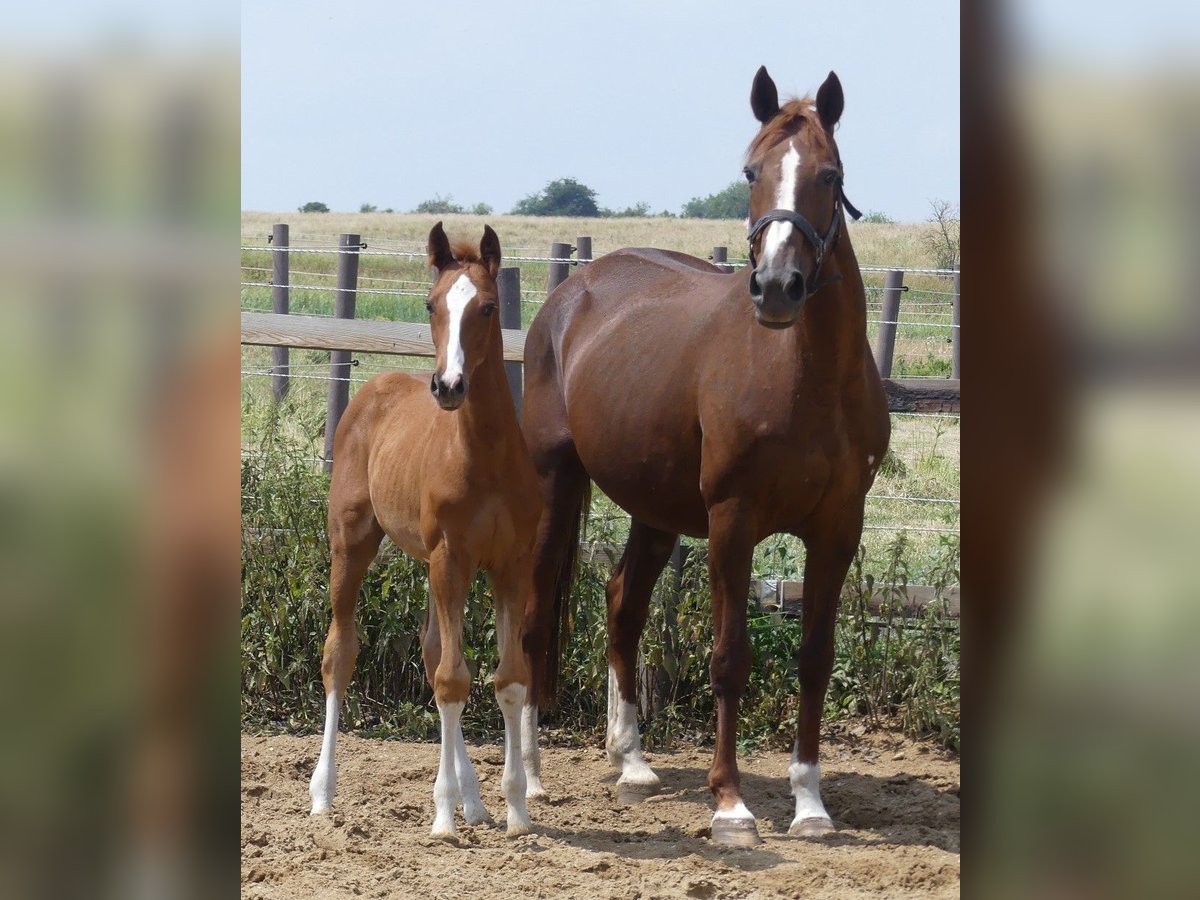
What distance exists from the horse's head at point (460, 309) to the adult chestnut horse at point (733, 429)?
2.75ft

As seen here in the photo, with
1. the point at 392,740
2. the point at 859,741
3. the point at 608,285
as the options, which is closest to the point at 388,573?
the point at 392,740

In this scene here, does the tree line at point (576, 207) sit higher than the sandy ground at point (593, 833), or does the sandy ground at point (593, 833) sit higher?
the tree line at point (576, 207)

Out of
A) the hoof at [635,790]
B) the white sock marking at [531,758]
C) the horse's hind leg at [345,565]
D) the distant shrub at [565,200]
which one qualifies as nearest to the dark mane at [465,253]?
the horse's hind leg at [345,565]

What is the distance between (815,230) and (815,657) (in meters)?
1.62

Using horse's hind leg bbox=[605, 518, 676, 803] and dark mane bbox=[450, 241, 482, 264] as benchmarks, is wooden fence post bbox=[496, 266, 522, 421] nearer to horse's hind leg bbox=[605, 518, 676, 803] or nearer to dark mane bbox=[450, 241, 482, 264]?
horse's hind leg bbox=[605, 518, 676, 803]

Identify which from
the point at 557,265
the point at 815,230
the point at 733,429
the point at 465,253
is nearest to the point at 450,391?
the point at 465,253

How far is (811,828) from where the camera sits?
4.32 meters

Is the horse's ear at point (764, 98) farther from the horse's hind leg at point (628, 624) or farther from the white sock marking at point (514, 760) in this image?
the white sock marking at point (514, 760)

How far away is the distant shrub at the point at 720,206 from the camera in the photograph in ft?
136

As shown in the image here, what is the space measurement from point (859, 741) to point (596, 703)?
1243 mm

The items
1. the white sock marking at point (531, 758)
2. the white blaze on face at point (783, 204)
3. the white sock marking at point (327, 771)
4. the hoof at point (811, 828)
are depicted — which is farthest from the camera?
the white sock marking at point (531, 758)

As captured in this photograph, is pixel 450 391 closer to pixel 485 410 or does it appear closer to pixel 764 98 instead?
pixel 485 410
